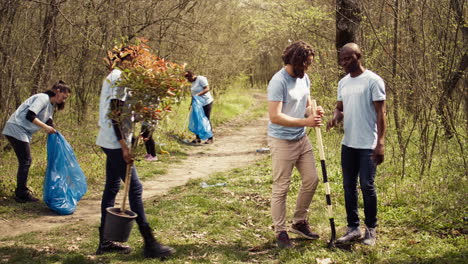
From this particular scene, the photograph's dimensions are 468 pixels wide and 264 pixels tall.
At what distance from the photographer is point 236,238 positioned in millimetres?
5527

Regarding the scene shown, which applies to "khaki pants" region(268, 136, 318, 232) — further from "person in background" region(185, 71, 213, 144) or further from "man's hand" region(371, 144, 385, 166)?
"person in background" region(185, 71, 213, 144)

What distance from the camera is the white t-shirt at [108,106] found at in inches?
176

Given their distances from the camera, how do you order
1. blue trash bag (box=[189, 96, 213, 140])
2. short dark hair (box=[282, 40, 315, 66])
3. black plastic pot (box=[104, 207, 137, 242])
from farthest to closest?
blue trash bag (box=[189, 96, 213, 140]) < short dark hair (box=[282, 40, 315, 66]) < black plastic pot (box=[104, 207, 137, 242])

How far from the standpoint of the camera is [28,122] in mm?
7105

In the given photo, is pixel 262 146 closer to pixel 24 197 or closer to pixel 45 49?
pixel 45 49

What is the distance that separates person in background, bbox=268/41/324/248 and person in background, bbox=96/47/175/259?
1148mm

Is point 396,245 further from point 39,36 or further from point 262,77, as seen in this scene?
point 262,77

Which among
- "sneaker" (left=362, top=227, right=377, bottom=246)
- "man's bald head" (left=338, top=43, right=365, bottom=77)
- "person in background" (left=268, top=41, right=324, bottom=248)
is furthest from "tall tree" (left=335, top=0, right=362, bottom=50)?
"sneaker" (left=362, top=227, right=377, bottom=246)

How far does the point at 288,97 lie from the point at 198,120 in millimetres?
8481

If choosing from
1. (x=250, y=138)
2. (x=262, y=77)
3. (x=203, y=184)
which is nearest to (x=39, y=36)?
(x=203, y=184)

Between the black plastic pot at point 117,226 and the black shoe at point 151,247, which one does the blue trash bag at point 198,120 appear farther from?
the black plastic pot at point 117,226

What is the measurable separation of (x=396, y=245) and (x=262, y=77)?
116 ft

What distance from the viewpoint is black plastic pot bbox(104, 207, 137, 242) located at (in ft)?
14.5

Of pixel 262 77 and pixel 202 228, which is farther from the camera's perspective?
pixel 262 77
